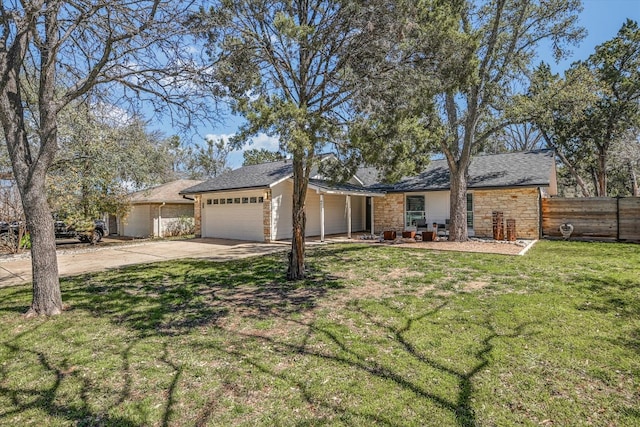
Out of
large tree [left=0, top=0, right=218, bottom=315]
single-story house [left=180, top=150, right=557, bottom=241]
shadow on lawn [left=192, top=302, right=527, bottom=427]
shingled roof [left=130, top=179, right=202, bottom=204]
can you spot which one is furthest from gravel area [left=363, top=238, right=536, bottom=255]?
shingled roof [left=130, top=179, right=202, bottom=204]

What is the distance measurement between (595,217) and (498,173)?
4142 millimetres

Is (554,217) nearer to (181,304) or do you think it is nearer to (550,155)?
(550,155)

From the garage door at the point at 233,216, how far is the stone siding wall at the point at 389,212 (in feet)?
21.7

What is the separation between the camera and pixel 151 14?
5.04 meters

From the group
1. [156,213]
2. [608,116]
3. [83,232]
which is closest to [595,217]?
[608,116]

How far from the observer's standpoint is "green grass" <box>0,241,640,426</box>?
2857 mm

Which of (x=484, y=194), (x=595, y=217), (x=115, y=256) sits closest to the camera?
(x=115, y=256)

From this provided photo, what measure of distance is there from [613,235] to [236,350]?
1605cm

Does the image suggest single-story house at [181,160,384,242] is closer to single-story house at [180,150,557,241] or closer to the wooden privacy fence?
single-story house at [180,150,557,241]

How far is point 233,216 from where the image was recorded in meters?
16.9

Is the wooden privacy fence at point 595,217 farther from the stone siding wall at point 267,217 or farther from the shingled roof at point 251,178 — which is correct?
the stone siding wall at point 267,217

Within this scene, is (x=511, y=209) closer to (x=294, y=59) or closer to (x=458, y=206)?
(x=458, y=206)

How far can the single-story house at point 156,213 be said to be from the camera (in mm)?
19594

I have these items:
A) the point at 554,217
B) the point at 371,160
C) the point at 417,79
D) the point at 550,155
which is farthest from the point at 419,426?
the point at 550,155
